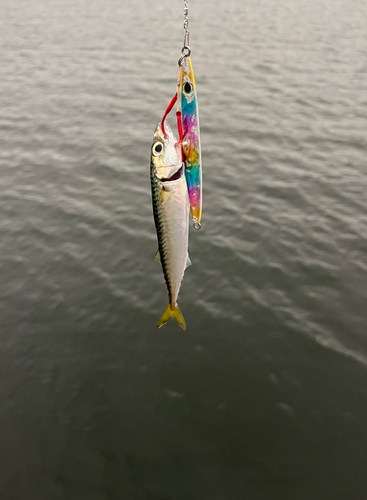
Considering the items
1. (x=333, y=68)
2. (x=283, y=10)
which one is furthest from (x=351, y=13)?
(x=333, y=68)

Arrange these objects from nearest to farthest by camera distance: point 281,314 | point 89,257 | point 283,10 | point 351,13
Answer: point 281,314 → point 89,257 → point 351,13 → point 283,10

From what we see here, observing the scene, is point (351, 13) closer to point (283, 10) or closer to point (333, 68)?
point (283, 10)

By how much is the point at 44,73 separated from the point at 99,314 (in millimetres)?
19182

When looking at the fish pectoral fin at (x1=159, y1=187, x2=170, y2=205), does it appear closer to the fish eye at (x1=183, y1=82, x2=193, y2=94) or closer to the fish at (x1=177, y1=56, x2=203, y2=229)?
the fish at (x1=177, y1=56, x2=203, y2=229)

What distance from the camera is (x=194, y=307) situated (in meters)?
9.89

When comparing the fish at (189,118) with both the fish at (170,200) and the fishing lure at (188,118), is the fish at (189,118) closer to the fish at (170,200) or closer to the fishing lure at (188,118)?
the fishing lure at (188,118)

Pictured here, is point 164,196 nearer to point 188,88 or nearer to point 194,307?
point 188,88

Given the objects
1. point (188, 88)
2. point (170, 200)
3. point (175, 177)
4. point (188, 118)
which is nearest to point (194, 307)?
point (170, 200)

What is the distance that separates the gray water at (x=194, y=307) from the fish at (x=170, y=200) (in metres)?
3.63

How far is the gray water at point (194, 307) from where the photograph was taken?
720cm

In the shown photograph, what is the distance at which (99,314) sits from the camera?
9.84 metres

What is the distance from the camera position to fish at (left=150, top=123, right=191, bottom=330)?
4.56 meters

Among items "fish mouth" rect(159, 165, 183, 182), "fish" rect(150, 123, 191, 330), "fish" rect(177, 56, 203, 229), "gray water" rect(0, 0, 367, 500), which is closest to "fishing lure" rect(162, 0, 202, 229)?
"fish" rect(177, 56, 203, 229)

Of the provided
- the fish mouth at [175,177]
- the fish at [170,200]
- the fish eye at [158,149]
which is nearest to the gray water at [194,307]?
the fish at [170,200]
